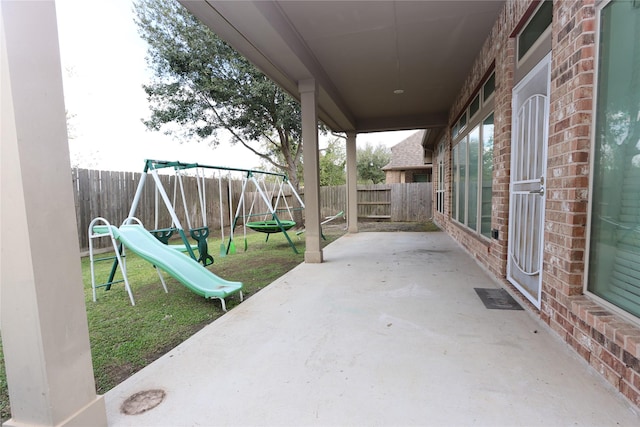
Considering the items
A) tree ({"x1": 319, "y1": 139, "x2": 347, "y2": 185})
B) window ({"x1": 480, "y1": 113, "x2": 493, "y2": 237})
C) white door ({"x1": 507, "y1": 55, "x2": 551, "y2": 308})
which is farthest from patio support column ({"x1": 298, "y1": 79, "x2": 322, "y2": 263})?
tree ({"x1": 319, "y1": 139, "x2": 347, "y2": 185})

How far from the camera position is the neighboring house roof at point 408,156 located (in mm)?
17719

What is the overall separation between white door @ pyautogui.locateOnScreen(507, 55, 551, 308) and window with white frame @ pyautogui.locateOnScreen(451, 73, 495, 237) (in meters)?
0.92

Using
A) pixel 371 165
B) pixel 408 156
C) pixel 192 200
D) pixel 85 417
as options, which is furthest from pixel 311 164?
pixel 371 165

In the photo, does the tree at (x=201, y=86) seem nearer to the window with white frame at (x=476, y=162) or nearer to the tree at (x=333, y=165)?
the window with white frame at (x=476, y=162)

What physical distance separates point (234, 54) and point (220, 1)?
6790 millimetres

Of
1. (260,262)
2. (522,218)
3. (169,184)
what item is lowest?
(260,262)

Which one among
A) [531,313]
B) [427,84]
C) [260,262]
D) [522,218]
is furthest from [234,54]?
[531,313]

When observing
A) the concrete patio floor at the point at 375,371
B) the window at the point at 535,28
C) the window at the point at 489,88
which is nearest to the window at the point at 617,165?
the concrete patio floor at the point at 375,371

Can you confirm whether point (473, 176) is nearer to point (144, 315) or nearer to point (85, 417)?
point (144, 315)

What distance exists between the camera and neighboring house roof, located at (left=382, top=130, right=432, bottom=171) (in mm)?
17719

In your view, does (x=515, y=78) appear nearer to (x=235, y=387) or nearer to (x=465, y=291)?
(x=465, y=291)

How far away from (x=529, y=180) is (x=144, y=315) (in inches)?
154

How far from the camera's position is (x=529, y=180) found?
8.98ft

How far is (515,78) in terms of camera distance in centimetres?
309
